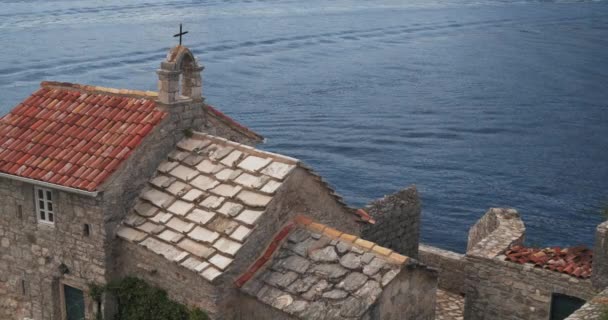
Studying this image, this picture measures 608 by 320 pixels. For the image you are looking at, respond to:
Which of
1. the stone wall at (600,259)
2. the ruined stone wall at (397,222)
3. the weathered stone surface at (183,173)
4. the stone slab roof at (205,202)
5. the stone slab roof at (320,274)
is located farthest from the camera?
the ruined stone wall at (397,222)

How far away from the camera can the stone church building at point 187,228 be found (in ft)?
42.7

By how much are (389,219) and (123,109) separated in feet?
28.2

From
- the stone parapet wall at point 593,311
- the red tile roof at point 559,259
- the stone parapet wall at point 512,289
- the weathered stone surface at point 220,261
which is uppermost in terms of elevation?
the weathered stone surface at point 220,261

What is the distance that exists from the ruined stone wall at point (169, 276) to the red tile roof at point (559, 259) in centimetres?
841

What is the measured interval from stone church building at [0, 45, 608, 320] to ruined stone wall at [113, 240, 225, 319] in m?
0.03

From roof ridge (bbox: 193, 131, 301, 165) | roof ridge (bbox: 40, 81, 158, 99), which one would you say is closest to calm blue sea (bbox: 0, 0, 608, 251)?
roof ridge (bbox: 193, 131, 301, 165)

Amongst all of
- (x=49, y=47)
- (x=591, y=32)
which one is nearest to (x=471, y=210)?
(x=49, y=47)

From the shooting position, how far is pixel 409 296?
13570mm

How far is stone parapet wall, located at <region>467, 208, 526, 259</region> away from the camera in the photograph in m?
18.7

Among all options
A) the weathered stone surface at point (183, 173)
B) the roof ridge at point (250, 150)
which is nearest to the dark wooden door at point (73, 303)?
the weathered stone surface at point (183, 173)

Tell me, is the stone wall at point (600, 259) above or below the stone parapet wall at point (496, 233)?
above

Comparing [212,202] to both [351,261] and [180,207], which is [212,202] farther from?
[351,261]

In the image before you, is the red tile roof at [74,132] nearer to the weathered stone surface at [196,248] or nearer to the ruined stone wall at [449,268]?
the weathered stone surface at [196,248]

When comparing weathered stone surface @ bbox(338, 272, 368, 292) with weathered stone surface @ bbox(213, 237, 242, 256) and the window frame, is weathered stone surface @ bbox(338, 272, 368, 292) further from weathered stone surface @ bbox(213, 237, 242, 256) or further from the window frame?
the window frame
